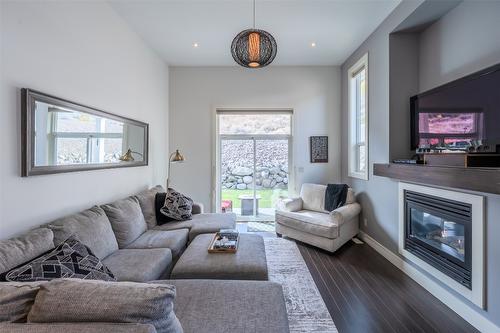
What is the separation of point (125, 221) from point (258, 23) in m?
2.92

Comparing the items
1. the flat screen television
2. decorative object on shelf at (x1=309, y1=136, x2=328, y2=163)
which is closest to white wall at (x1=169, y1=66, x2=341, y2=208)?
decorative object on shelf at (x1=309, y1=136, x2=328, y2=163)

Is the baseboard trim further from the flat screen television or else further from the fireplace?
the flat screen television

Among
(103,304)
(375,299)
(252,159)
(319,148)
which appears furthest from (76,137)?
(319,148)

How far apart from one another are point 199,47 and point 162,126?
1.55 metres

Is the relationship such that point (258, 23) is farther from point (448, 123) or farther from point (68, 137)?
point (68, 137)

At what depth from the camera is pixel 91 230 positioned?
2078 mm

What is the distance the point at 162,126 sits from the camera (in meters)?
4.64

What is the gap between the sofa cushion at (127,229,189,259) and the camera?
8.24 feet

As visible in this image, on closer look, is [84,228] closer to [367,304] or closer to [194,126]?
[367,304]

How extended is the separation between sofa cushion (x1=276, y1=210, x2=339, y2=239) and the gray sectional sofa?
1350 millimetres

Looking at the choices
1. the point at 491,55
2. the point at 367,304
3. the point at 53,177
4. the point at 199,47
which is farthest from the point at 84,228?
the point at 491,55

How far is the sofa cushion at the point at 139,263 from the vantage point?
1.86 m

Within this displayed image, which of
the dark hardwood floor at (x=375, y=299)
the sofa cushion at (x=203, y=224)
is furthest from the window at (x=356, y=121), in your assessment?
the sofa cushion at (x=203, y=224)

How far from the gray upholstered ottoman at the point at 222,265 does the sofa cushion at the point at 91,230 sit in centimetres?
66
